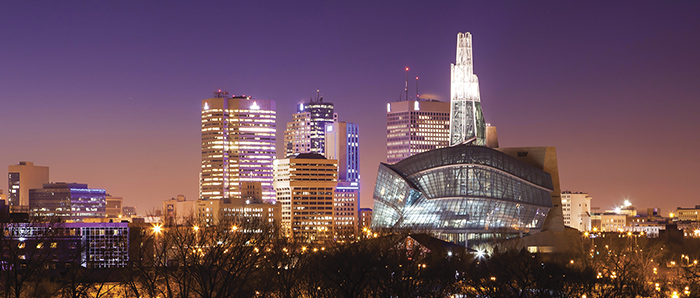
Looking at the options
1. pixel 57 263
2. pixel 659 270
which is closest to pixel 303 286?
pixel 57 263

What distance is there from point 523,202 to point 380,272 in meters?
104

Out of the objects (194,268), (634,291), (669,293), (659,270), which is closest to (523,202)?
(659,270)

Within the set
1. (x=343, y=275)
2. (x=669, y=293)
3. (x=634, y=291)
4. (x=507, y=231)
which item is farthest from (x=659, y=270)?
(x=343, y=275)

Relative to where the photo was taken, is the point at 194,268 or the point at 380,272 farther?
the point at 380,272

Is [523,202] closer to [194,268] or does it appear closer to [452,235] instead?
[452,235]

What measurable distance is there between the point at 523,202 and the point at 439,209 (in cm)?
1487

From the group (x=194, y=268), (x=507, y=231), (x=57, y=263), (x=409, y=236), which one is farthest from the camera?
(x=507, y=231)

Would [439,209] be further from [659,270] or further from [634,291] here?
[634,291]

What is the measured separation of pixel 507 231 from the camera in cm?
19562

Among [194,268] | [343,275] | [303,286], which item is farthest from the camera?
[303,286]

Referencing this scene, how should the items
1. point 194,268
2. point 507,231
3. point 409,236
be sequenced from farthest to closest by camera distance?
Answer: 1. point 507,231
2. point 409,236
3. point 194,268

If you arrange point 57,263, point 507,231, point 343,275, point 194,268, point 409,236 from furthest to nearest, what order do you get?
point 507,231
point 409,236
point 57,263
point 343,275
point 194,268

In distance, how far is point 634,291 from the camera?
3834 inches

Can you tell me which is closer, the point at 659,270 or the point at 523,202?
the point at 659,270
